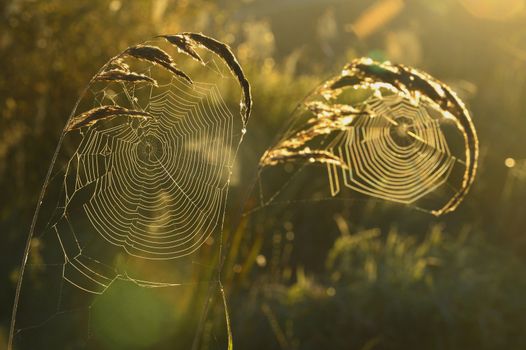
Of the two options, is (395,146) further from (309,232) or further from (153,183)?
(309,232)

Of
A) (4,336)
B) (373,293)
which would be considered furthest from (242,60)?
(4,336)

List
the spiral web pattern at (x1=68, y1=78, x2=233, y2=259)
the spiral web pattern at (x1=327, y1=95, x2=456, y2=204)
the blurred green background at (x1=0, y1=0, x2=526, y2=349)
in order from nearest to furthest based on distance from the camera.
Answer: the spiral web pattern at (x1=327, y1=95, x2=456, y2=204), the spiral web pattern at (x1=68, y1=78, x2=233, y2=259), the blurred green background at (x1=0, y1=0, x2=526, y2=349)

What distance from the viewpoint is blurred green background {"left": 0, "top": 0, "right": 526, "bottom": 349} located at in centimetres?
345

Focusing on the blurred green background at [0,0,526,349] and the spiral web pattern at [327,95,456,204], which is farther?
the blurred green background at [0,0,526,349]

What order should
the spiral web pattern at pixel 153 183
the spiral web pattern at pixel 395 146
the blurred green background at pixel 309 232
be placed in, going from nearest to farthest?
the spiral web pattern at pixel 395 146
the spiral web pattern at pixel 153 183
the blurred green background at pixel 309 232

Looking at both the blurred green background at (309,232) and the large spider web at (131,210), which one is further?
the blurred green background at (309,232)

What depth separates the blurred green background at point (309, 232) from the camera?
11.3 ft

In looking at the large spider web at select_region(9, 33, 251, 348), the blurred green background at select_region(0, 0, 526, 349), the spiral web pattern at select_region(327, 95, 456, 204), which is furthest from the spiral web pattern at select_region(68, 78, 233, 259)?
the spiral web pattern at select_region(327, 95, 456, 204)

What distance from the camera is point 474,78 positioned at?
995 centimetres

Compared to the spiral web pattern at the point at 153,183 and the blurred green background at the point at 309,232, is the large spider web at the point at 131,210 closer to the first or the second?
the spiral web pattern at the point at 153,183

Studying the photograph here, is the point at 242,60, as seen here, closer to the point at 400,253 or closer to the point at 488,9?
the point at 400,253

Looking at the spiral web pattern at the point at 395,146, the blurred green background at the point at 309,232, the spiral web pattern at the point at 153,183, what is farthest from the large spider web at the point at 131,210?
the spiral web pattern at the point at 395,146

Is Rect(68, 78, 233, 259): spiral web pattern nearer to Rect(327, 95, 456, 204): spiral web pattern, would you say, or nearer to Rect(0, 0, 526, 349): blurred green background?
Rect(0, 0, 526, 349): blurred green background

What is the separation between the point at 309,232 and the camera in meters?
5.02
